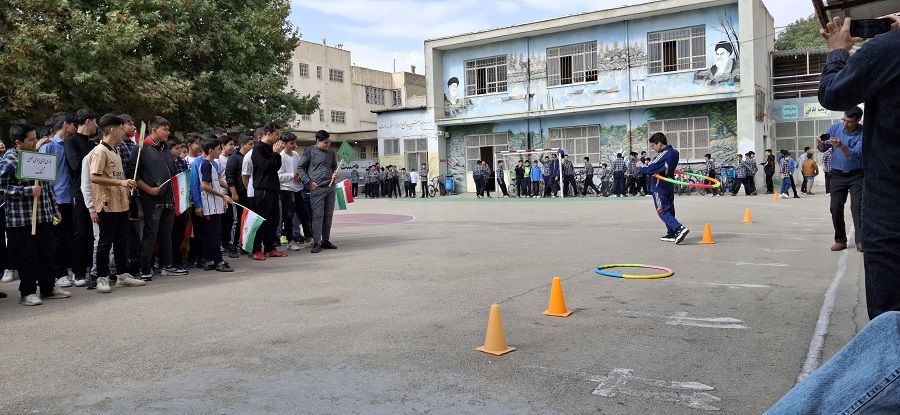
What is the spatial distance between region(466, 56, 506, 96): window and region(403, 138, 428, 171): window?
4007 millimetres


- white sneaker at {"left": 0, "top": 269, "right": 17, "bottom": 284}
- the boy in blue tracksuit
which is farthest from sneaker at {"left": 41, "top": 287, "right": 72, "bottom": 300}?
the boy in blue tracksuit

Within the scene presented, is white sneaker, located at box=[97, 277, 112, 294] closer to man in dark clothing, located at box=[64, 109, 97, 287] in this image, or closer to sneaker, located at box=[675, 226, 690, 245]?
man in dark clothing, located at box=[64, 109, 97, 287]

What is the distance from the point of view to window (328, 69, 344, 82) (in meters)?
55.5

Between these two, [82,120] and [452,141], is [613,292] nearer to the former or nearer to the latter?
[82,120]

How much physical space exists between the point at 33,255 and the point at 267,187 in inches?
156

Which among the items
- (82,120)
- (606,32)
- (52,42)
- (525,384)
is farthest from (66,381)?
(606,32)

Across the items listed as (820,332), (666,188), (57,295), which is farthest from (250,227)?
Result: (820,332)

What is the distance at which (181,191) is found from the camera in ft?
30.4

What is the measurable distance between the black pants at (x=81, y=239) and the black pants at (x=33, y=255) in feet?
2.52

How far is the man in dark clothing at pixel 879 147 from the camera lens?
2.79 m

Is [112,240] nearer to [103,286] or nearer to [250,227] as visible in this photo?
[103,286]

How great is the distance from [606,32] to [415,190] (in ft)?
43.1

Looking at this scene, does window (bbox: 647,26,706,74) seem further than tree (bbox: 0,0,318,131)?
Yes

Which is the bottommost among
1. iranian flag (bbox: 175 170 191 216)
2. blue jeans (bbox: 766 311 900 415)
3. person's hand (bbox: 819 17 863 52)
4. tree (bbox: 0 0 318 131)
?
blue jeans (bbox: 766 311 900 415)
